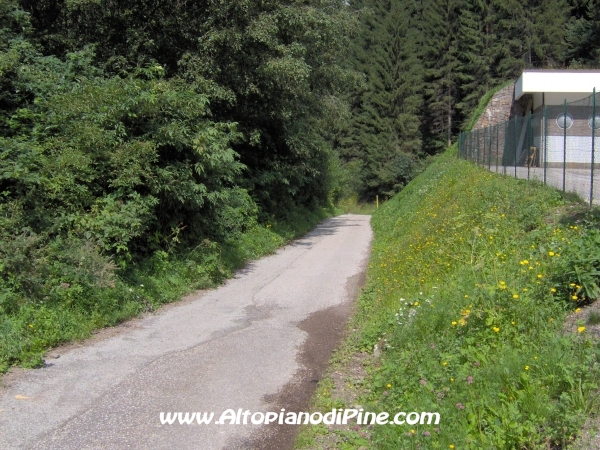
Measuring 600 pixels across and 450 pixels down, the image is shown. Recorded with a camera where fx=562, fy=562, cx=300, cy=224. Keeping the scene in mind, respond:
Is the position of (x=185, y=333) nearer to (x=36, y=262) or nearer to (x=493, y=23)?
(x=36, y=262)

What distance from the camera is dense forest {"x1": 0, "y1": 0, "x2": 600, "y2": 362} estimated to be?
27.8ft

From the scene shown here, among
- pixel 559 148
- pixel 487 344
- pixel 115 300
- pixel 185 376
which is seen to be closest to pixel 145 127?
pixel 115 300

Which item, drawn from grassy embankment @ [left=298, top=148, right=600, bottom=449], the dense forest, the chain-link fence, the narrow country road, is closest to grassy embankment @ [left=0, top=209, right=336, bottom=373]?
the dense forest

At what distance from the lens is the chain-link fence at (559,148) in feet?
31.5

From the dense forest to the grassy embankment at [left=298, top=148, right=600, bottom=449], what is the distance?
4241 mm

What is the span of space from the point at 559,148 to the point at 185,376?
908cm

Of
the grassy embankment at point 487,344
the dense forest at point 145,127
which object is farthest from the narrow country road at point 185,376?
the dense forest at point 145,127

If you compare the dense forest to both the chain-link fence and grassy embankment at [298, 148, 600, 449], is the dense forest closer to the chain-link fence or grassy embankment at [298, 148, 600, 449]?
grassy embankment at [298, 148, 600, 449]

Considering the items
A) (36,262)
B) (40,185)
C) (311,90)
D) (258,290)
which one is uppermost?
(311,90)

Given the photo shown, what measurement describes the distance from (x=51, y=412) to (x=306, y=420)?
7.99ft

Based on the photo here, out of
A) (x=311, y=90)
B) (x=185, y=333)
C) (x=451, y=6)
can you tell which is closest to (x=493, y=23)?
(x=451, y=6)

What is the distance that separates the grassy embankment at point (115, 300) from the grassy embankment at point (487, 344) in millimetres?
3480

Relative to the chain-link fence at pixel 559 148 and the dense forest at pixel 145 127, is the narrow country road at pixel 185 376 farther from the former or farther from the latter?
the chain-link fence at pixel 559 148

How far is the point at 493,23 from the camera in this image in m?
49.1
